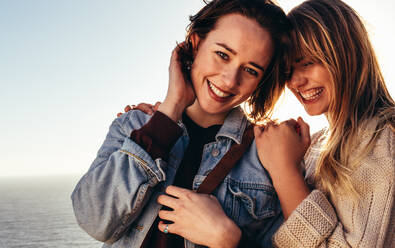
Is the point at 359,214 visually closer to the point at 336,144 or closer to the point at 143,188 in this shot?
the point at 336,144

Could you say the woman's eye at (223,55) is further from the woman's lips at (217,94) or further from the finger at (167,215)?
the finger at (167,215)

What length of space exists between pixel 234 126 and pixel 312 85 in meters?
0.83

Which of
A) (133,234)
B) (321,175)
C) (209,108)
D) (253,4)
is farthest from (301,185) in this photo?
(253,4)

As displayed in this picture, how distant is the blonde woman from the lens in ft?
8.52

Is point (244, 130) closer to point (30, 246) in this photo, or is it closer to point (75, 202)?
point (75, 202)

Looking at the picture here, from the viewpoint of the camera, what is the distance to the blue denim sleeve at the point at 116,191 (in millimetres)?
2520

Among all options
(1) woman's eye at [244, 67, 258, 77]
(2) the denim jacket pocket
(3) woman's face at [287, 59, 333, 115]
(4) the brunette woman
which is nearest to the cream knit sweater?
(2) the denim jacket pocket

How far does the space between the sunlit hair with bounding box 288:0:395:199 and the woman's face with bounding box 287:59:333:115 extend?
94 millimetres

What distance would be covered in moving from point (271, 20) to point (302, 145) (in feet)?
3.65

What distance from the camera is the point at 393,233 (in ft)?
8.73

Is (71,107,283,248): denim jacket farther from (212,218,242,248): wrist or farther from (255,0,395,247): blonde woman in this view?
(212,218,242,248): wrist

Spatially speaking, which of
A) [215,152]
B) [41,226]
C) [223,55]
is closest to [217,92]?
[223,55]

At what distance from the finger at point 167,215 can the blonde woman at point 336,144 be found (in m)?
0.85

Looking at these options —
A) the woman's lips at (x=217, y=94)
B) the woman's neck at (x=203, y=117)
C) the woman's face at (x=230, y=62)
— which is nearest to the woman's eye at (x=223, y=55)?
the woman's face at (x=230, y=62)
